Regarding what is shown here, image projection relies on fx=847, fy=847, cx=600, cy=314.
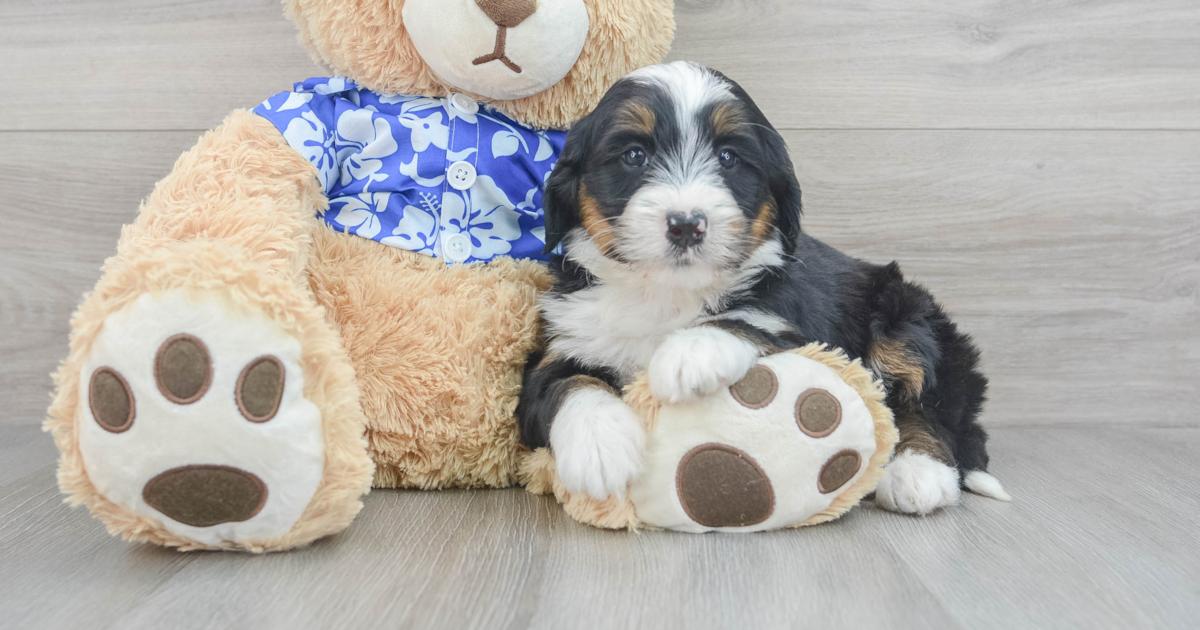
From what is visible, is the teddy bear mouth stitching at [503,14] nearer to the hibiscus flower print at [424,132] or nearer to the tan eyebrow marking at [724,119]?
the hibiscus flower print at [424,132]

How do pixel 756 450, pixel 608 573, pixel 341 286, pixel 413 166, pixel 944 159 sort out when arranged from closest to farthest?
pixel 608 573 < pixel 756 450 < pixel 341 286 < pixel 413 166 < pixel 944 159

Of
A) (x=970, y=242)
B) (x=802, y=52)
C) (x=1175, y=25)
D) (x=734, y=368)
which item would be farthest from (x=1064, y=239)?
(x=734, y=368)

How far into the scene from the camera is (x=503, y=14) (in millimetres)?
1827

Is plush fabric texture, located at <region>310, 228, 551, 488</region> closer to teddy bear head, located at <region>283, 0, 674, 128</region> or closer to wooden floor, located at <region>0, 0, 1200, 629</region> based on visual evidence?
teddy bear head, located at <region>283, 0, 674, 128</region>

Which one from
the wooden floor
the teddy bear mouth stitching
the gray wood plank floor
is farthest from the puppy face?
the wooden floor

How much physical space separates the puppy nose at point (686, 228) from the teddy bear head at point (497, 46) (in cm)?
57

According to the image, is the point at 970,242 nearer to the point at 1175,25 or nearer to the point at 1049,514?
the point at 1175,25

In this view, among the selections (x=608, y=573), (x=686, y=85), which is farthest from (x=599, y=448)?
(x=686, y=85)

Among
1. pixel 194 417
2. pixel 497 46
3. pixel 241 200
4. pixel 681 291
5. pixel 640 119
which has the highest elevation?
pixel 497 46

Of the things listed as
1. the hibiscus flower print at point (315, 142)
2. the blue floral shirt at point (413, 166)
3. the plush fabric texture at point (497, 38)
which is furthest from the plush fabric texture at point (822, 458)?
the hibiscus flower print at point (315, 142)

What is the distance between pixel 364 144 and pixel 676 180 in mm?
829

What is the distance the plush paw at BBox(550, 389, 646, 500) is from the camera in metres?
1.59

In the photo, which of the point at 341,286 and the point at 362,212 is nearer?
the point at 341,286

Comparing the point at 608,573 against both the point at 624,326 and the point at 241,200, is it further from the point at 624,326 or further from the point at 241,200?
the point at 241,200
